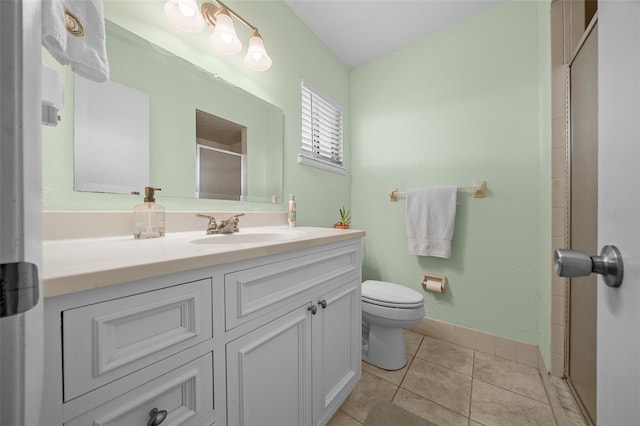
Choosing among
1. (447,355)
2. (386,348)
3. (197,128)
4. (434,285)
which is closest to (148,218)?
(197,128)

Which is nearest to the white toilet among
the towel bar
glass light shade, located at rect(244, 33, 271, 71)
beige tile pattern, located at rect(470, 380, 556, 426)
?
beige tile pattern, located at rect(470, 380, 556, 426)

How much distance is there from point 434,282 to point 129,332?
1.73 m

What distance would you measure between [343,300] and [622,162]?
0.90 metres

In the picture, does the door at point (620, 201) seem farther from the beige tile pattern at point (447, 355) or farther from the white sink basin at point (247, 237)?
the beige tile pattern at point (447, 355)

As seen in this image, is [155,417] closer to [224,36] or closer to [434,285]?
[224,36]

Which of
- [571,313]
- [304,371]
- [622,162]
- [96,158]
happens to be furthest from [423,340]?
[96,158]

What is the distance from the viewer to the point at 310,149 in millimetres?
1737

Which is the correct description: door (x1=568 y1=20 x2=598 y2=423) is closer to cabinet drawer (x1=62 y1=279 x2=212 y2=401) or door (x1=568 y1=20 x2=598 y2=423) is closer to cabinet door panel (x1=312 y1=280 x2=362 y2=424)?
cabinet door panel (x1=312 y1=280 x2=362 y2=424)

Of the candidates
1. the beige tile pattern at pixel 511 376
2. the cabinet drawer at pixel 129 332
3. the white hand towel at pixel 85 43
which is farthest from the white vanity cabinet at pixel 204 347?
the beige tile pattern at pixel 511 376

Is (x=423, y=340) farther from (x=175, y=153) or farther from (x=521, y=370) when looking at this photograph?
(x=175, y=153)

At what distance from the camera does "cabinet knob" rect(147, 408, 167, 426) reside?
1.49 feet

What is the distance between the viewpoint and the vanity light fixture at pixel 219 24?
3.11ft

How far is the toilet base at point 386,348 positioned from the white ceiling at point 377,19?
2018 millimetres

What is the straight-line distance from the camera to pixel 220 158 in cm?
119
